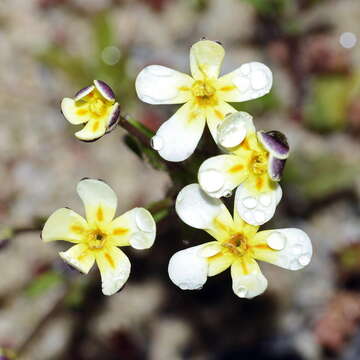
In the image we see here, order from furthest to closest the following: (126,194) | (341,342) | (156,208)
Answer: (126,194) < (341,342) < (156,208)

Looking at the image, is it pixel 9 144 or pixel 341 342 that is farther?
pixel 9 144

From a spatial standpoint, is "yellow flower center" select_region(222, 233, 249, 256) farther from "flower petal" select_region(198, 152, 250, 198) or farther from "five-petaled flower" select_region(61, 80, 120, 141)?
"five-petaled flower" select_region(61, 80, 120, 141)

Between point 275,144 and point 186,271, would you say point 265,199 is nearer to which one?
point 275,144

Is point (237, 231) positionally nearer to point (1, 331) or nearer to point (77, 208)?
point (77, 208)

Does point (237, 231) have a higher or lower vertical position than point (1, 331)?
higher

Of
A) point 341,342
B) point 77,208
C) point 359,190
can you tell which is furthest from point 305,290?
point 77,208

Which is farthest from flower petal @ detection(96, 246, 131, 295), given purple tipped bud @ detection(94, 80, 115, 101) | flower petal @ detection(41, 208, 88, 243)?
purple tipped bud @ detection(94, 80, 115, 101)

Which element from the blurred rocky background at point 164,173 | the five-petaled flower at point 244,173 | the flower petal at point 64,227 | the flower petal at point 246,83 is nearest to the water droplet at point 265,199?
the five-petaled flower at point 244,173

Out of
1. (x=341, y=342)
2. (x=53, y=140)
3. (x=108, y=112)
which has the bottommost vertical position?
(x=341, y=342)

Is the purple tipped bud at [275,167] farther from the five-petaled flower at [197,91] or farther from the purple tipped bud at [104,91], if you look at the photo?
the purple tipped bud at [104,91]
